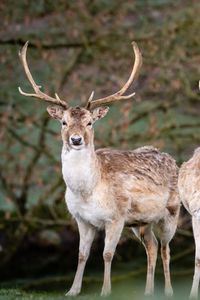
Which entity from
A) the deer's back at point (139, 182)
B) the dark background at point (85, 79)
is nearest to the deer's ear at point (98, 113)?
the deer's back at point (139, 182)

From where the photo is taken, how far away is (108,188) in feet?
40.2

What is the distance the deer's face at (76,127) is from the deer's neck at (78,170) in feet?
0.29

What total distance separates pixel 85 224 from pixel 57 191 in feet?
Answer: 23.2

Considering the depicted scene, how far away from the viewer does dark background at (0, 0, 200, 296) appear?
59.0 feet

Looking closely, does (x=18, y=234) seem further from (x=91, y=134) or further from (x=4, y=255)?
(x=91, y=134)

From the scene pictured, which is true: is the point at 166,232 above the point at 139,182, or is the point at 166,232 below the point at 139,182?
below

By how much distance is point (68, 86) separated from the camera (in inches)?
733

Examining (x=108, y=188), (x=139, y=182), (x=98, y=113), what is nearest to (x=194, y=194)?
(x=108, y=188)

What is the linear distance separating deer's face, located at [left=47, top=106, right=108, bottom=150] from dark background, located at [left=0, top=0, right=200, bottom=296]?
527 cm

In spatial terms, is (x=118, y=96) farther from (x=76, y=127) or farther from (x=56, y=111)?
(x=76, y=127)

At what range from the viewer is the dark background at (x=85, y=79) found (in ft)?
59.0

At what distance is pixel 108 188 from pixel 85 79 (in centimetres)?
646

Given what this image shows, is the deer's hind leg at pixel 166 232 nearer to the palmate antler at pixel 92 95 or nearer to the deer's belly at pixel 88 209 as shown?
the deer's belly at pixel 88 209

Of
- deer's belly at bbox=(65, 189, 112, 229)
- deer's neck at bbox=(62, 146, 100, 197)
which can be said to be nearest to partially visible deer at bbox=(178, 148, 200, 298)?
deer's belly at bbox=(65, 189, 112, 229)
